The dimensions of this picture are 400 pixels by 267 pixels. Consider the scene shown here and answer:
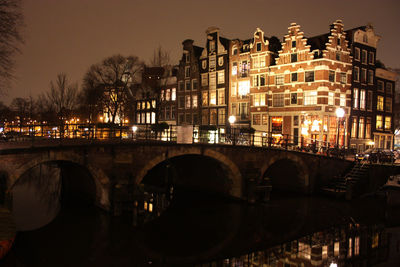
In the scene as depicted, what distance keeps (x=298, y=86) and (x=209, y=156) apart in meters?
18.3

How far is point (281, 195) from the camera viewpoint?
2583cm

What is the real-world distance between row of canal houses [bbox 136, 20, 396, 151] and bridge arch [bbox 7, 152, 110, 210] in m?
15.9

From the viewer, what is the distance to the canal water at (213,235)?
13.5m

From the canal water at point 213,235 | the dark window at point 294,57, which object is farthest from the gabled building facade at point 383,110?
the canal water at point 213,235

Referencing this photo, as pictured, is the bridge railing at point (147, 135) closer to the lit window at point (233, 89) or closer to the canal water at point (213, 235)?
the canal water at point (213, 235)

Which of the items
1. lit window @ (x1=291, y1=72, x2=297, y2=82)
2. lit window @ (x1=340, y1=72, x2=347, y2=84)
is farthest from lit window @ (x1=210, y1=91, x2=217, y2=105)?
lit window @ (x1=340, y1=72, x2=347, y2=84)

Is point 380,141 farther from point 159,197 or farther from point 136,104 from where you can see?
point 136,104

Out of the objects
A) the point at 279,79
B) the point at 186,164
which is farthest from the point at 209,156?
the point at 279,79

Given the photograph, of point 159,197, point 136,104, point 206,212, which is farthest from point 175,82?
point 206,212

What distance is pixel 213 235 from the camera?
1636cm

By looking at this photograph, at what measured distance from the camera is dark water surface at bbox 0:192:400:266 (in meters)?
13.4

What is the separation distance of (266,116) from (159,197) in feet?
61.8

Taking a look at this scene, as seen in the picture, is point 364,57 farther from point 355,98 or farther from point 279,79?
point 279,79

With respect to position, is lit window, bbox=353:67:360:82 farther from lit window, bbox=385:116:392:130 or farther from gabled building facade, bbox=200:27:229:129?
gabled building facade, bbox=200:27:229:129
